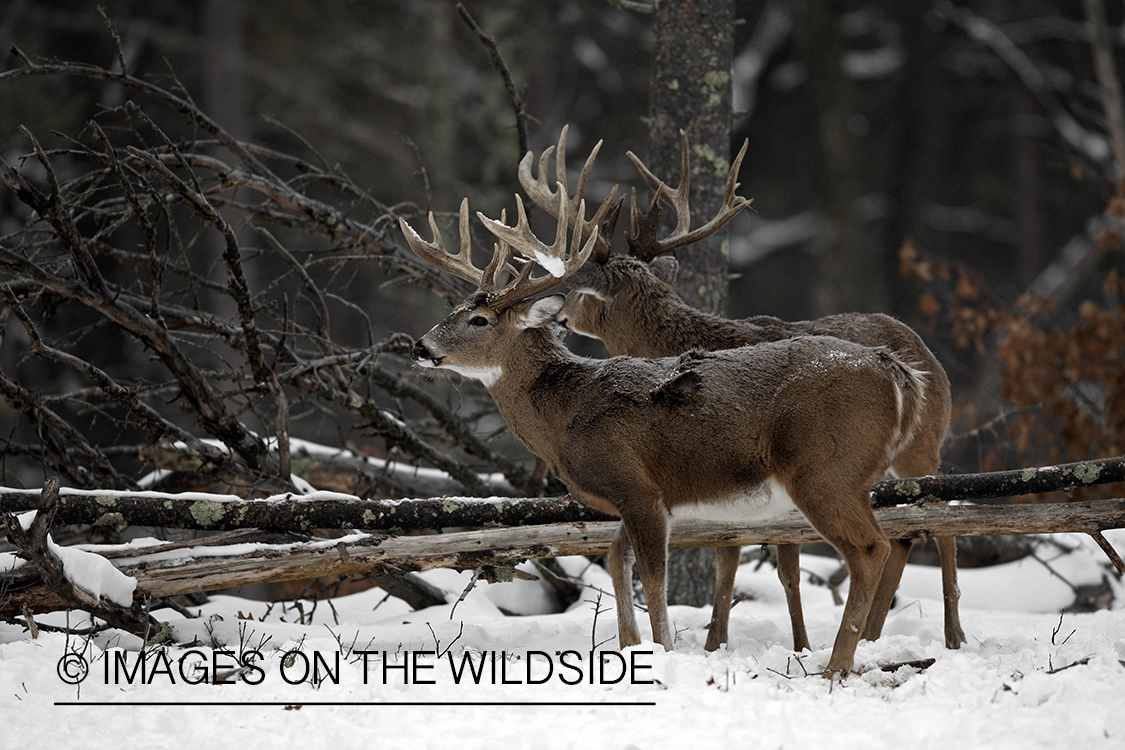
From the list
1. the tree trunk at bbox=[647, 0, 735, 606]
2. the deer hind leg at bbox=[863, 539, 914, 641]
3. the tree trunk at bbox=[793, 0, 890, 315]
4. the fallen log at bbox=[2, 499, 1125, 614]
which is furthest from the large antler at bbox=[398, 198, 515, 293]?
the tree trunk at bbox=[793, 0, 890, 315]

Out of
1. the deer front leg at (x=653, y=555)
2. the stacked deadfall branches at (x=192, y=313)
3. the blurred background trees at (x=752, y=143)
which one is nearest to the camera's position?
the deer front leg at (x=653, y=555)

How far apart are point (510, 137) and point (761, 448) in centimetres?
1558

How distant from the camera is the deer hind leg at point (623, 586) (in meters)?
4.87

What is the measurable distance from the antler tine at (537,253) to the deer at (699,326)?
8.7 inches

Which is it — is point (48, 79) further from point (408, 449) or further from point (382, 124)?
point (408, 449)

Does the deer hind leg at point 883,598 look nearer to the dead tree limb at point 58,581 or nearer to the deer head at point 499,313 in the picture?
the deer head at point 499,313

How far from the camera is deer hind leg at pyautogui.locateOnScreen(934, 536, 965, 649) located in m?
5.37

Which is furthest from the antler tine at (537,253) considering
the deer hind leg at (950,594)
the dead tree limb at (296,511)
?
the deer hind leg at (950,594)

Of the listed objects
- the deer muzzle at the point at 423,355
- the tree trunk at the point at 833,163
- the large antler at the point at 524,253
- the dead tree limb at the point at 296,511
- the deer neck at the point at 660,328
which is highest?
the tree trunk at the point at 833,163

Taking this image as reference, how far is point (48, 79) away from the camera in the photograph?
59.5 feet

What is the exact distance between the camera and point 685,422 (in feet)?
15.4

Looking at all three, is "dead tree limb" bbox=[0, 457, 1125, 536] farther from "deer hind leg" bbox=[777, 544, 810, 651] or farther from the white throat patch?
"deer hind leg" bbox=[777, 544, 810, 651]

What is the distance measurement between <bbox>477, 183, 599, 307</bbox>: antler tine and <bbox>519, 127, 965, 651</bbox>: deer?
22 cm

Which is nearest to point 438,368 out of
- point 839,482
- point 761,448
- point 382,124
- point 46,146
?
point 761,448
